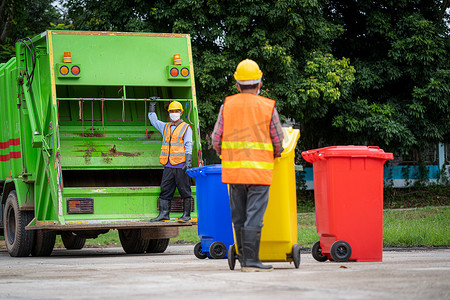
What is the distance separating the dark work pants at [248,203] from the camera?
6.11m

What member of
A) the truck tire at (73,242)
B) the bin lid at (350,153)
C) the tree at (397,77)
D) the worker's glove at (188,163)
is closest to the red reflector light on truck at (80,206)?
the worker's glove at (188,163)

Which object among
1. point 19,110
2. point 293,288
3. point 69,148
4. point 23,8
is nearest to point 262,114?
point 293,288

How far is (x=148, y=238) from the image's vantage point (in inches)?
424

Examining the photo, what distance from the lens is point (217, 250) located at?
27.7ft

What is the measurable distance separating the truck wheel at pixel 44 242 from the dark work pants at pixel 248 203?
16.7 ft

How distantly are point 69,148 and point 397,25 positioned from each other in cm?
1296

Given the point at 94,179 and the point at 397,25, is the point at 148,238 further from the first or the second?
the point at 397,25

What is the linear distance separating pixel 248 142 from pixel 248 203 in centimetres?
46

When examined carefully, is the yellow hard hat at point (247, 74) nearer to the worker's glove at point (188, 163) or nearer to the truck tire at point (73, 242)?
the worker's glove at point (188, 163)

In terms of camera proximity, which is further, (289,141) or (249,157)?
(289,141)

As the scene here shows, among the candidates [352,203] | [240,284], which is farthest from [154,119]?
[240,284]

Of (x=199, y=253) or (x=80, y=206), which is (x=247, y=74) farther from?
(x=80, y=206)

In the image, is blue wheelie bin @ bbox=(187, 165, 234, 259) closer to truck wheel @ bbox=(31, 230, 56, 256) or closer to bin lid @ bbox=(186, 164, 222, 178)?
bin lid @ bbox=(186, 164, 222, 178)

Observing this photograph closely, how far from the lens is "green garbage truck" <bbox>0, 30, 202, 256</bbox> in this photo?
9.96 m
